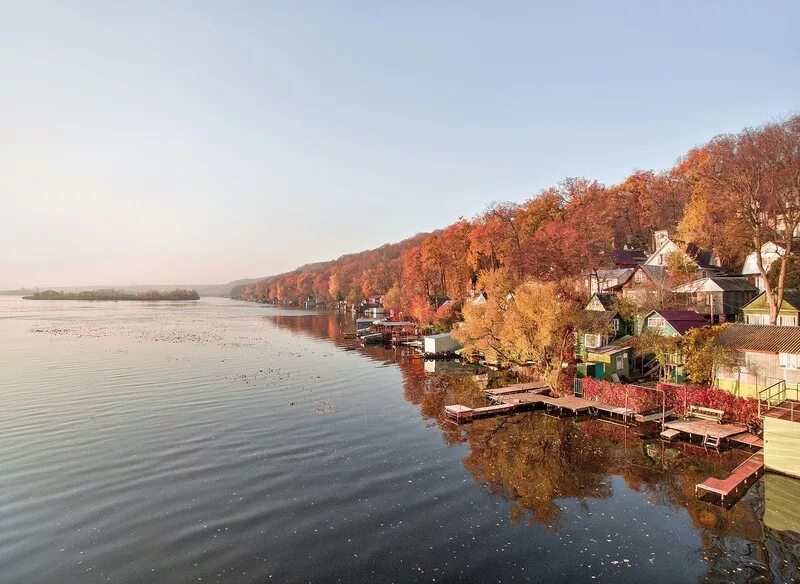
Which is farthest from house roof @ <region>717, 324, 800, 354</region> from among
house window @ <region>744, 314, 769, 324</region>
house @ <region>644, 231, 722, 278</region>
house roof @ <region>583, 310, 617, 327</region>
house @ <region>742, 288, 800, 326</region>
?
house @ <region>644, 231, 722, 278</region>

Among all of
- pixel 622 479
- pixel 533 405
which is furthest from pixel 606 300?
pixel 622 479

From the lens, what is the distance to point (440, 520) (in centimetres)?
2230

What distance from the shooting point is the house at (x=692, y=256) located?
5978 centimetres

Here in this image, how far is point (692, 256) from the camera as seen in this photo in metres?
61.8

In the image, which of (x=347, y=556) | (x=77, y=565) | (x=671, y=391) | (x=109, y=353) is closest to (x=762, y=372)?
(x=671, y=391)

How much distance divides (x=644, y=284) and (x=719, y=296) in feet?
27.9

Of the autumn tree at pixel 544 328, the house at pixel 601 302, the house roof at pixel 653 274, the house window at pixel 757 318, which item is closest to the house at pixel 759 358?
the house window at pixel 757 318

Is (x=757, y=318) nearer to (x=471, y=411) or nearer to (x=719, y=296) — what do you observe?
(x=719, y=296)

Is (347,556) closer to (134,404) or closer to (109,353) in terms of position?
(134,404)

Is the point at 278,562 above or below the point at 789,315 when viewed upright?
below

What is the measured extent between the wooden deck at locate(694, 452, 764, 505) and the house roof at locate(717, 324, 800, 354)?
393 inches

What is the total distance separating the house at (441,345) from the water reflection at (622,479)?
32134 mm

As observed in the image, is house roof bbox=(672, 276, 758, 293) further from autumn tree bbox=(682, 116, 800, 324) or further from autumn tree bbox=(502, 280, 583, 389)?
autumn tree bbox=(502, 280, 583, 389)

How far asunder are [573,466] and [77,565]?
25.6 metres
